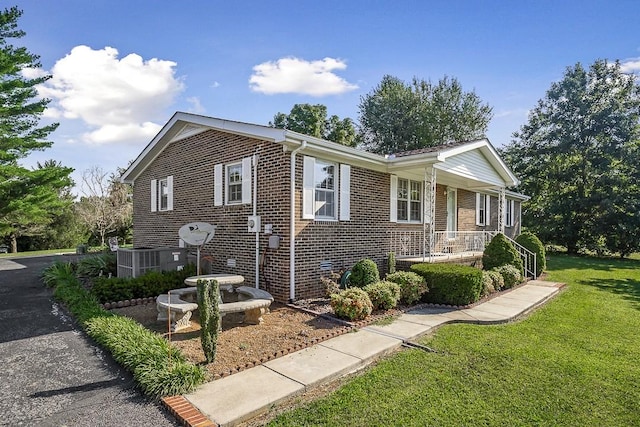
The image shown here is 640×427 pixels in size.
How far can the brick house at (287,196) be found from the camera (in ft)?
26.3

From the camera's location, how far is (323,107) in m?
36.1

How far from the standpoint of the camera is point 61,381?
4.19 meters

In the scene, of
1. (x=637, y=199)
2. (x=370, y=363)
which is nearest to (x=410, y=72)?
(x=637, y=199)

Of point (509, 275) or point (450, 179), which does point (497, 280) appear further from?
point (450, 179)

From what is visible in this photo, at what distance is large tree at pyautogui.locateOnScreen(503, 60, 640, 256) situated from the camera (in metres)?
21.2

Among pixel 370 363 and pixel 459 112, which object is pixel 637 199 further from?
pixel 370 363

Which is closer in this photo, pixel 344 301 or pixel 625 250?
pixel 344 301

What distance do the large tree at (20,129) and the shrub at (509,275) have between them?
16337 mm

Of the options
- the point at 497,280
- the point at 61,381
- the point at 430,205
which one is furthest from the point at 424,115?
the point at 61,381

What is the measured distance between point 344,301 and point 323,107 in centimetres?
3207

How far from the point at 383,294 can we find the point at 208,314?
3.92 meters

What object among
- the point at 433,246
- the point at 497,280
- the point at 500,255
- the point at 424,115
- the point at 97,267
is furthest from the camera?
the point at 424,115

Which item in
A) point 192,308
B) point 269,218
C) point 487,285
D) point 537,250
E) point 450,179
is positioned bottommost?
point 487,285

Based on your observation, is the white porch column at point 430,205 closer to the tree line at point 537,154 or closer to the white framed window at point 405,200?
the white framed window at point 405,200
